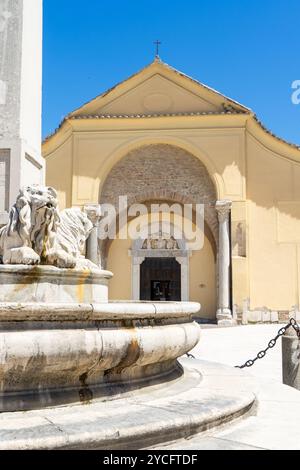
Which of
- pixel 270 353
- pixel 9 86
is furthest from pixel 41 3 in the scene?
pixel 270 353

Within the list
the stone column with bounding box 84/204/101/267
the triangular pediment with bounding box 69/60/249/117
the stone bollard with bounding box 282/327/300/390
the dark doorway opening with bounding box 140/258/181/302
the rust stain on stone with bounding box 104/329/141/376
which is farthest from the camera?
the dark doorway opening with bounding box 140/258/181/302

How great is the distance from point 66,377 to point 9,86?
3846 millimetres

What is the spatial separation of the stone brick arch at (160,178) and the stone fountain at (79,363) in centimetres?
1450

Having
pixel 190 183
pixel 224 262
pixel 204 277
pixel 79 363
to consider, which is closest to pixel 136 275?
pixel 204 277

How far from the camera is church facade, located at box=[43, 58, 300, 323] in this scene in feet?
57.6

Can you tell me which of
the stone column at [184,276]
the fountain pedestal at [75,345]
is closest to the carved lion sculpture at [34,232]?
the fountain pedestal at [75,345]

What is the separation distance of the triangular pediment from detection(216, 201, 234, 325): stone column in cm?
355

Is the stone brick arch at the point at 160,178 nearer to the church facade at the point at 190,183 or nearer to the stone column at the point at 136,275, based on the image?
the church facade at the point at 190,183

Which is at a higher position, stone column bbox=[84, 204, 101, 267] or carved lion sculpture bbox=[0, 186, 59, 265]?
stone column bbox=[84, 204, 101, 267]

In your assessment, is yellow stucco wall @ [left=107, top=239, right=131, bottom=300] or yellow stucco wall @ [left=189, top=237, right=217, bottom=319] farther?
yellow stucco wall @ [left=107, top=239, right=131, bottom=300]

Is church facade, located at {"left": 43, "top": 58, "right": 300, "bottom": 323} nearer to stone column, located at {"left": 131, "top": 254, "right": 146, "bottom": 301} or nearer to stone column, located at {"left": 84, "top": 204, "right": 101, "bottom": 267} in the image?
stone column, located at {"left": 131, "top": 254, "right": 146, "bottom": 301}

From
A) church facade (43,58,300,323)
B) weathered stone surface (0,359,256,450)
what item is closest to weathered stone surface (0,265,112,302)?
weathered stone surface (0,359,256,450)

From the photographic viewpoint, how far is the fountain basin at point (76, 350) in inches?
107
